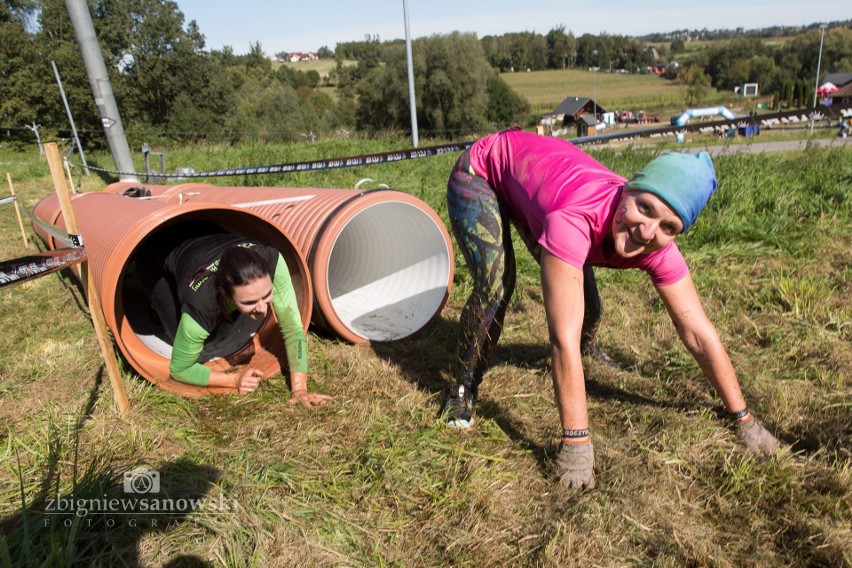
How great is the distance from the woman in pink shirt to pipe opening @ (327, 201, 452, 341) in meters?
1.28

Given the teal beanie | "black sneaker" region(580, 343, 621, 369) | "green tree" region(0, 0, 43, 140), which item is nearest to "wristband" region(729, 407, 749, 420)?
"black sneaker" region(580, 343, 621, 369)

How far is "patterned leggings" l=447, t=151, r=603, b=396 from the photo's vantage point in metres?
2.56

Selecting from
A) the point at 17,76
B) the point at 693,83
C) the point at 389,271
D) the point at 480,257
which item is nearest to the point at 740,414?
the point at 480,257

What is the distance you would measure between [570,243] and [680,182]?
38 cm

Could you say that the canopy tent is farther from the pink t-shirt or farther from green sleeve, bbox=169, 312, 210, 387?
green sleeve, bbox=169, 312, 210, 387

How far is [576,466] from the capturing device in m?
2.15

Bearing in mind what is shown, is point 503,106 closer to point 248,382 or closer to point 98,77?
point 98,77

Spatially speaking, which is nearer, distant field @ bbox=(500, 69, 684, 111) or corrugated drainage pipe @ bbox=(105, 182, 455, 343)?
corrugated drainage pipe @ bbox=(105, 182, 455, 343)

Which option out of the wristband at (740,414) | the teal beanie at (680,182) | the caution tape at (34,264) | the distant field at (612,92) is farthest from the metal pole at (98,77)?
the distant field at (612,92)

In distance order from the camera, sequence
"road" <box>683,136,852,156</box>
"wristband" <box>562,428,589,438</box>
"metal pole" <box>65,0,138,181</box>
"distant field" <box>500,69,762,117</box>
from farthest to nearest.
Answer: "distant field" <box>500,69,762,117</box> → "road" <box>683,136,852,156</box> → "metal pole" <box>65,0,138,181</box> → "wristband" <box>562,428,589,438</box>

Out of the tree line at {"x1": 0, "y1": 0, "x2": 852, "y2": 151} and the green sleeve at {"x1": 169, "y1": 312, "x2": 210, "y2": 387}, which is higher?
the tree line at {"x1": 0, "y1": 0, "x2": 852, "y2": 151}

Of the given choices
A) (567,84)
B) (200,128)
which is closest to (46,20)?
(200,128)

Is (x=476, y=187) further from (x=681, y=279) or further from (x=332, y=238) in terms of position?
(x=332, y=238)

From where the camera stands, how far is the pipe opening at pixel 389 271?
13.4 ft
